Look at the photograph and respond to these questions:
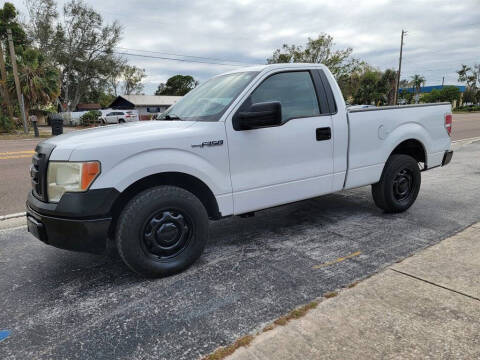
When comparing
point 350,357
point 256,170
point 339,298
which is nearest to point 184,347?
point 350,357

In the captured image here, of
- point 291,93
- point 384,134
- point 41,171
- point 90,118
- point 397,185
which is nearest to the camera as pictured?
point 41,171

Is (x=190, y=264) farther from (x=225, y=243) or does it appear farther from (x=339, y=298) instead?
(x=339, y=298)

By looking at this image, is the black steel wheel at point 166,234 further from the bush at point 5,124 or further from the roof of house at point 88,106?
the roof of house at point 88,106

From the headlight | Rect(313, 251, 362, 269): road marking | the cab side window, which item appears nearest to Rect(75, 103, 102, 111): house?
the cab side window

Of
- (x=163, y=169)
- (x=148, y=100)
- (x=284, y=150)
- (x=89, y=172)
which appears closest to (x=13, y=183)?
(x=89, y=172)

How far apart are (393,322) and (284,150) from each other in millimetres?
1797

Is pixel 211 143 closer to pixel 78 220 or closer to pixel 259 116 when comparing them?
pixel 259 116

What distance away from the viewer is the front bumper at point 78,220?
267cm

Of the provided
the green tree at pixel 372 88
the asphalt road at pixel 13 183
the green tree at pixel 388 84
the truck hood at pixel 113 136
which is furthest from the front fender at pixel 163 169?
the green tree at pixel 388 84

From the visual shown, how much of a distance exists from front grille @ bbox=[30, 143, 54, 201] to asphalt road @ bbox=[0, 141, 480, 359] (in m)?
0.81

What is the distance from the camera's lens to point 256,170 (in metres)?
3.40

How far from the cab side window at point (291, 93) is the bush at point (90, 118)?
130 ft

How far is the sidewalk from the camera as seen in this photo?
6.81ft

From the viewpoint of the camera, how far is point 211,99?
365 cm
